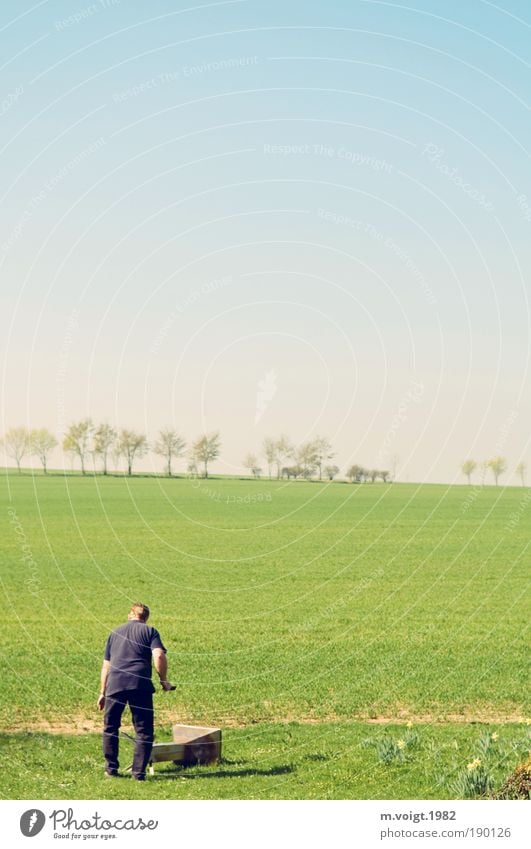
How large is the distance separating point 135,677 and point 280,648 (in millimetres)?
14812

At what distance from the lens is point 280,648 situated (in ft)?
98.4

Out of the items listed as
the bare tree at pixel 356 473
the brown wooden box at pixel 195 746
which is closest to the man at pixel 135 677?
the brown wooden box at pixel 195 746

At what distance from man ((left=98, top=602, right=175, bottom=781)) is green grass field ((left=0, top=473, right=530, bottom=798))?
0.62 meters

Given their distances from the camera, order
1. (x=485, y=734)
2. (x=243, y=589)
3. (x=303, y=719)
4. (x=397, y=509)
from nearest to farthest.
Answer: (x=485, y=734), (x=303, y=719), (x=243, y=589), (x=397, y=509)

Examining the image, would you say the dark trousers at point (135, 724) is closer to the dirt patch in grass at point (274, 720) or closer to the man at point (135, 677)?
the man at point (135, 677)

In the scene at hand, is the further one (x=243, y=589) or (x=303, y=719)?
(x=243, y=589)

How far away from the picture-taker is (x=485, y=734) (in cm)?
1698

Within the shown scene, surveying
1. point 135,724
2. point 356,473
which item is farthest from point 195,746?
point 356,473

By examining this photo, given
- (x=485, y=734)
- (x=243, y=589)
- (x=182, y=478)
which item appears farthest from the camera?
(x=182, y=478)

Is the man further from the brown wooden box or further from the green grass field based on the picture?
the brown wooden box

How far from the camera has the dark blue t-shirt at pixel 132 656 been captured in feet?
50.8
